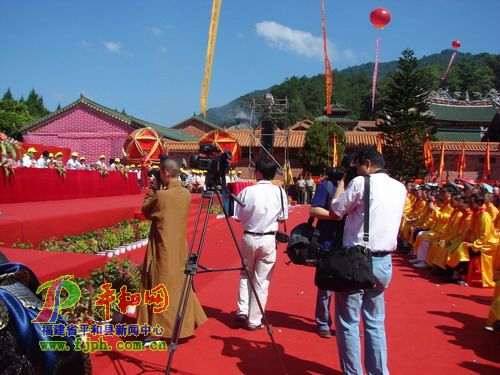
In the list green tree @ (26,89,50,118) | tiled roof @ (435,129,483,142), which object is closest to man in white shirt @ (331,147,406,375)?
tiled roof @ (435,129,483,142)

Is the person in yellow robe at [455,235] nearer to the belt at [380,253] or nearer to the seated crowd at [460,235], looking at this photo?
the seated crowd at [460,235]

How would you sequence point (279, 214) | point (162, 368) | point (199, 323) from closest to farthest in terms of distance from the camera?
point (162, 368) → point (199, 323) → point (279, 214)

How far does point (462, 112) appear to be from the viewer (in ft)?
112

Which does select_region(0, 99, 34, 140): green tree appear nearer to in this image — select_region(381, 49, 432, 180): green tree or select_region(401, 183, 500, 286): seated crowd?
select_region(381, 49, 432, 180): green tree

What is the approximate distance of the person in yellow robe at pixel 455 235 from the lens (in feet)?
21.6

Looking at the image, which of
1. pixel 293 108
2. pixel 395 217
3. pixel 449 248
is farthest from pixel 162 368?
pixel 293 108

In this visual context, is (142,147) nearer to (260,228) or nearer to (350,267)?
(260,228)

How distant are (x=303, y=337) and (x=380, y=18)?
10581mm

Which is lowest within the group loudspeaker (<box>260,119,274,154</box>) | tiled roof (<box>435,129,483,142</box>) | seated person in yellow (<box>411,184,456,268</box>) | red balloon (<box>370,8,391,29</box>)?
seated person in yellow (<box>411,184,456,268</box>)

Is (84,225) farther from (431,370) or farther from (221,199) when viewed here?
(431,370)

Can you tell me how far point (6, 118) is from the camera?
28.2 m

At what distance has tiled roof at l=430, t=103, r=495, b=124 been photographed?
109ft

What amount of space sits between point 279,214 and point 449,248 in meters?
3.66

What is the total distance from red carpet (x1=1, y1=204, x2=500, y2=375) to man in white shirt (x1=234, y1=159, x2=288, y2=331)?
30 centimetres
